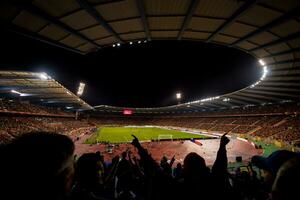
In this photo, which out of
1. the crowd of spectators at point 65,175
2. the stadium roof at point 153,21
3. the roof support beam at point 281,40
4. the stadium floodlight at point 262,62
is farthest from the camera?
the stadium floodlight at point 262,62

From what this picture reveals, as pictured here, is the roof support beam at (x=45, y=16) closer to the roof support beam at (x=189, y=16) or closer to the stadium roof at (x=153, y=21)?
the stadium roof at (x=153, y=21)

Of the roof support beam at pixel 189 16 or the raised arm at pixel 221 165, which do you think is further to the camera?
the roof support beam at pixel 189 16

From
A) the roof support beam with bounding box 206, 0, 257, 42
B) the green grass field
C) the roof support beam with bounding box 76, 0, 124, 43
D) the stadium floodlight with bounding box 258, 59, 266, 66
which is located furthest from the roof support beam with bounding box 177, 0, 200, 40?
the green grass field

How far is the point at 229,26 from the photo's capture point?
367 inches

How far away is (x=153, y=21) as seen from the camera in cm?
890

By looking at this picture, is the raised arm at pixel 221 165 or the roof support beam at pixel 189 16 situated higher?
the roof support beam at pixel 189 16

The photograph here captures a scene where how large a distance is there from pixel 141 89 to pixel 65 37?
11558 cm

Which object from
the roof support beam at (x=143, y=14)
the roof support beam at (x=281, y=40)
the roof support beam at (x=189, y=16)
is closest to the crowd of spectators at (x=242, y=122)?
the roof support beam at (x=281, y=40)

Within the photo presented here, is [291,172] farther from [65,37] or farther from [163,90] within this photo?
[163,90]

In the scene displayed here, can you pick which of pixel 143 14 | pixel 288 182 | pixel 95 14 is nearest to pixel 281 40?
pixel 143 14

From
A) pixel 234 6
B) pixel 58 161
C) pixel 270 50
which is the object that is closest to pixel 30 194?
pixel 58 161

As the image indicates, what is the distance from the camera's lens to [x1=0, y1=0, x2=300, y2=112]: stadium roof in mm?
7125

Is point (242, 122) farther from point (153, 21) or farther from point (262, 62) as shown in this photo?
point (153, 21)

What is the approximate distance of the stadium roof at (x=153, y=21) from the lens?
281 inches
